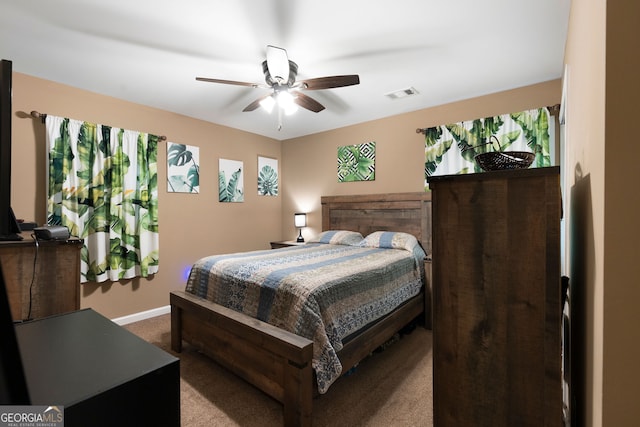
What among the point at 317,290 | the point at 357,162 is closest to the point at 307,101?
the point at 317,290

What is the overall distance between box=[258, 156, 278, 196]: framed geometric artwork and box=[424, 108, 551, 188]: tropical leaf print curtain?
251 centimetres

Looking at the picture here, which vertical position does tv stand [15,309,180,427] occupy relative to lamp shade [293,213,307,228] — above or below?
below

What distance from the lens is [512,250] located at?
1.07m

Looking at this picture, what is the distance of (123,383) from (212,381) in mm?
1832

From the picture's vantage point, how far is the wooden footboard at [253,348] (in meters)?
1.59

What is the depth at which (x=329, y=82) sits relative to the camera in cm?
220

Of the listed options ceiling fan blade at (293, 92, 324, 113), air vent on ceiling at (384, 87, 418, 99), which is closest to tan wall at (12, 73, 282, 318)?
ceiling fan blade at (293, 92, 324, 113)

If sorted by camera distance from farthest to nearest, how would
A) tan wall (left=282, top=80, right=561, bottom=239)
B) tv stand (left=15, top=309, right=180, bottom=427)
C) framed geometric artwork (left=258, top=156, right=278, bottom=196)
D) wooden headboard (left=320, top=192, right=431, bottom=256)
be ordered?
1. framed geometric artwork (left=258, top=156, right=278, bottom=196)
2. wooden headboard (left=320, top=192, right=431, bottom=256)
3. tan wall (left=282, top=80, right=561, bottom=239)
4. tv stand (left=15, top=309, right=180, bottom=427)

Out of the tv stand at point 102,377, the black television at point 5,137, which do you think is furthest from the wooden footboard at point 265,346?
the black television at point 5,137

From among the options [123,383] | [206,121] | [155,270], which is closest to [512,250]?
[123,383]

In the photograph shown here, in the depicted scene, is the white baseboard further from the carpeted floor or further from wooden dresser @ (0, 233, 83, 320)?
wooden dresser @ (0, 233, 83, 320)

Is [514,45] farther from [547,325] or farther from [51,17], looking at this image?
[51,17]

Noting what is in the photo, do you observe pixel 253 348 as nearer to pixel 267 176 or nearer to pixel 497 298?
pixel 497 298

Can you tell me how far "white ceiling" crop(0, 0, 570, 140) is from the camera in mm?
1840
